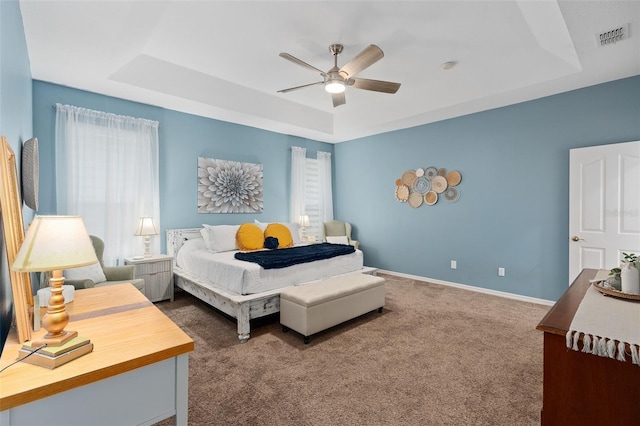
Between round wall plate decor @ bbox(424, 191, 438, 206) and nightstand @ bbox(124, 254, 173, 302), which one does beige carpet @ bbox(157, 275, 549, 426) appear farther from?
round wall plate decor @ bbox(424, 191, 438, 206)

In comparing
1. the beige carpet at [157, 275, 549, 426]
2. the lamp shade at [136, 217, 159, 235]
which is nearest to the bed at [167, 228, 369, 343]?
the beige carpet at [157, 275, 549, 426]

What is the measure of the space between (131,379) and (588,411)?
1.64 m

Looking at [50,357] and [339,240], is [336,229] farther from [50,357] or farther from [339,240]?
[50,357]

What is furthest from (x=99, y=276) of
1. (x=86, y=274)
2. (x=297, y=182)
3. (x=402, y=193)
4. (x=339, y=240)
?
(x=402, y=193)

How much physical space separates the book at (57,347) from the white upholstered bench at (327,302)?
1.83m

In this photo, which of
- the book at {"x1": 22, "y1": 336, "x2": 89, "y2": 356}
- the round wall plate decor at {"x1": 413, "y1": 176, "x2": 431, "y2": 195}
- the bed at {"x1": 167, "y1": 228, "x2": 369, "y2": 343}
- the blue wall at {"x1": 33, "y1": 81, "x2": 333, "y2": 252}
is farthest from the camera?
the round wall plate decor at {"x1": 413, "y1": 176, "x2": 431, "y2": 195}

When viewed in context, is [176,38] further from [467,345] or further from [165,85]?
[467,345]

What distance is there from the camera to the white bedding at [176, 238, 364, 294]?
9.66 ft

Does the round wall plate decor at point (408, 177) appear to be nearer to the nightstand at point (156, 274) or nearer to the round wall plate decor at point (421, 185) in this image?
the round wall plate decor at point (421, 185)

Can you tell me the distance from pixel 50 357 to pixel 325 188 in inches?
217

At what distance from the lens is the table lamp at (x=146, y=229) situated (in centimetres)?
375

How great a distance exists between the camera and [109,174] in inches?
147

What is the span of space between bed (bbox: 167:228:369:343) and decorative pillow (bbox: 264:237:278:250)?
46 cm

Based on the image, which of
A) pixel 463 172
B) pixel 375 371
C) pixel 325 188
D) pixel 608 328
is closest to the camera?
pixel 608 328
